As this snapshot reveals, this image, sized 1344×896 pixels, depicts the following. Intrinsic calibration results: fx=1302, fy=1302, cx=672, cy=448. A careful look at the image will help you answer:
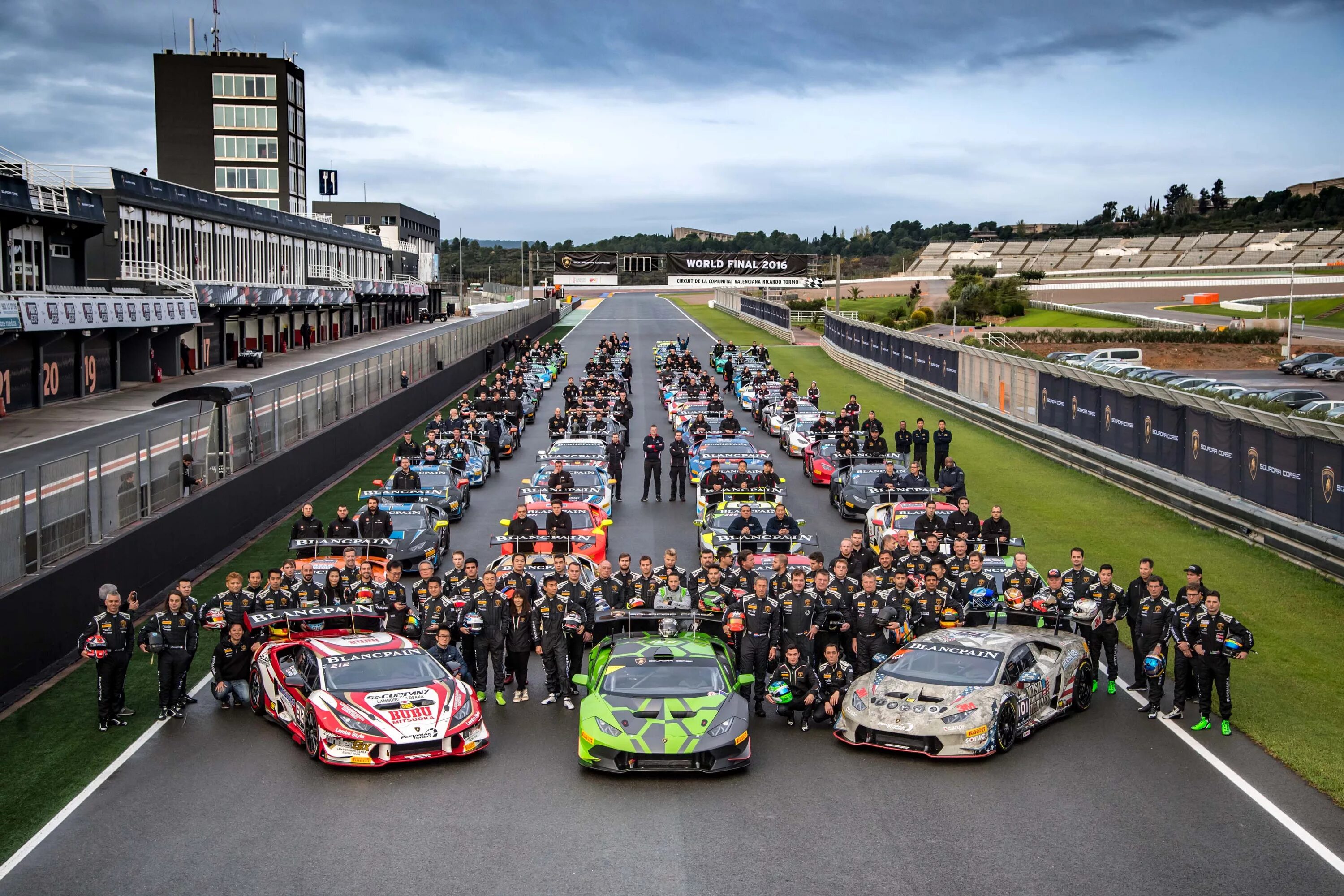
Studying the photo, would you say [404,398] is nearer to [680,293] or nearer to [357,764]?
[357,764]

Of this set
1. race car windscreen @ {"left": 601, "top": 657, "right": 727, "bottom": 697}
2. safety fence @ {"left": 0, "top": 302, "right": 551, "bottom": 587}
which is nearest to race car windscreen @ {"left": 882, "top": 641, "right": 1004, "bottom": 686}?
race car windscreen @ {"left": 601, "top": 657, "right": 727, "bottom": 697}

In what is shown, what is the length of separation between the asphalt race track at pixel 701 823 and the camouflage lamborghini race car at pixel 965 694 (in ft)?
0.69

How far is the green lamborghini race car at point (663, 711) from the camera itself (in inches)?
462

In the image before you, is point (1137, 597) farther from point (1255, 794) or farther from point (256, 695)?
point (256, 695)

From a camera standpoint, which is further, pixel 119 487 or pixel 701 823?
pixel 119 487

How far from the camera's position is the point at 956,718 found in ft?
40.2

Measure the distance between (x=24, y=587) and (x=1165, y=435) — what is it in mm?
22159

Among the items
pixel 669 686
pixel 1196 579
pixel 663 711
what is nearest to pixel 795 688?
pixel 669 686

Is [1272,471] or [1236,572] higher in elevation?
[1272,471]

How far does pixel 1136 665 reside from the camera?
50.2ft

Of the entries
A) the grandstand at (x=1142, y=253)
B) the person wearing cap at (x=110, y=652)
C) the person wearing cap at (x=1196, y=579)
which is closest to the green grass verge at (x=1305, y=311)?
the grandstand at (x=1142, y=253)

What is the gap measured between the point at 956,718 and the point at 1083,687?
260 cm

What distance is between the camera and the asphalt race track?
9594 millimetres

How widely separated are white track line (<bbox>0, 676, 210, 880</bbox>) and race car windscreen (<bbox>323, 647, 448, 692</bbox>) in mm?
2048
